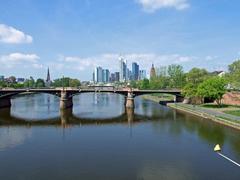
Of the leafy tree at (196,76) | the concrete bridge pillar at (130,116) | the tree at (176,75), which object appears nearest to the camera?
the concrete bridge pillar at (130,116)

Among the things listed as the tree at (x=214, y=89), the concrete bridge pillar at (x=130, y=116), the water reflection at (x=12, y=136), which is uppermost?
the tree at (x=214, y=89)

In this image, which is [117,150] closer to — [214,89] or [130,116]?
[130,116]

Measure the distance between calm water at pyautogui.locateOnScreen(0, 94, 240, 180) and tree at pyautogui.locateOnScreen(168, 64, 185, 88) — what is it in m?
64.3

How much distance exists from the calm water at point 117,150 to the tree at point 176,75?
64.3 metres

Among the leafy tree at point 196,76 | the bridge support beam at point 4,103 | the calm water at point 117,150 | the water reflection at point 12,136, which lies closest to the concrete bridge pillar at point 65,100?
the bridge support beam at point 4,103

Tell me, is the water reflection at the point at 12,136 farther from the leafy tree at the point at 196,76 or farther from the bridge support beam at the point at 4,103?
A: the leafy tree at the point at 196,76

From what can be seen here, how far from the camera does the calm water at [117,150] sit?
2864cm

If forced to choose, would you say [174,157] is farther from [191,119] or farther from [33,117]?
[33,117]

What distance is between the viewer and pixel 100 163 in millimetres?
31609

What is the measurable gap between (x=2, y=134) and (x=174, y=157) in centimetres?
2888

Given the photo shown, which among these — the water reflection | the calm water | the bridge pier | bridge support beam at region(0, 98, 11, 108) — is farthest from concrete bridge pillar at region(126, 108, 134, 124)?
bridge support beam at region(0, 98, 11, 108)

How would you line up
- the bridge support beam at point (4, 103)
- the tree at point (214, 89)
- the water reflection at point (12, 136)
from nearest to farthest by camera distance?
the water reflection at point (12, 136) → the tree at point (214, 89) → the bridge support beam at point (4, 103)

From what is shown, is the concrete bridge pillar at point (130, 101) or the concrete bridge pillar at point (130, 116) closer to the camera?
the concrete bridge pillar at point (130, 116)

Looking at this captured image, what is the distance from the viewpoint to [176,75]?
128 m
